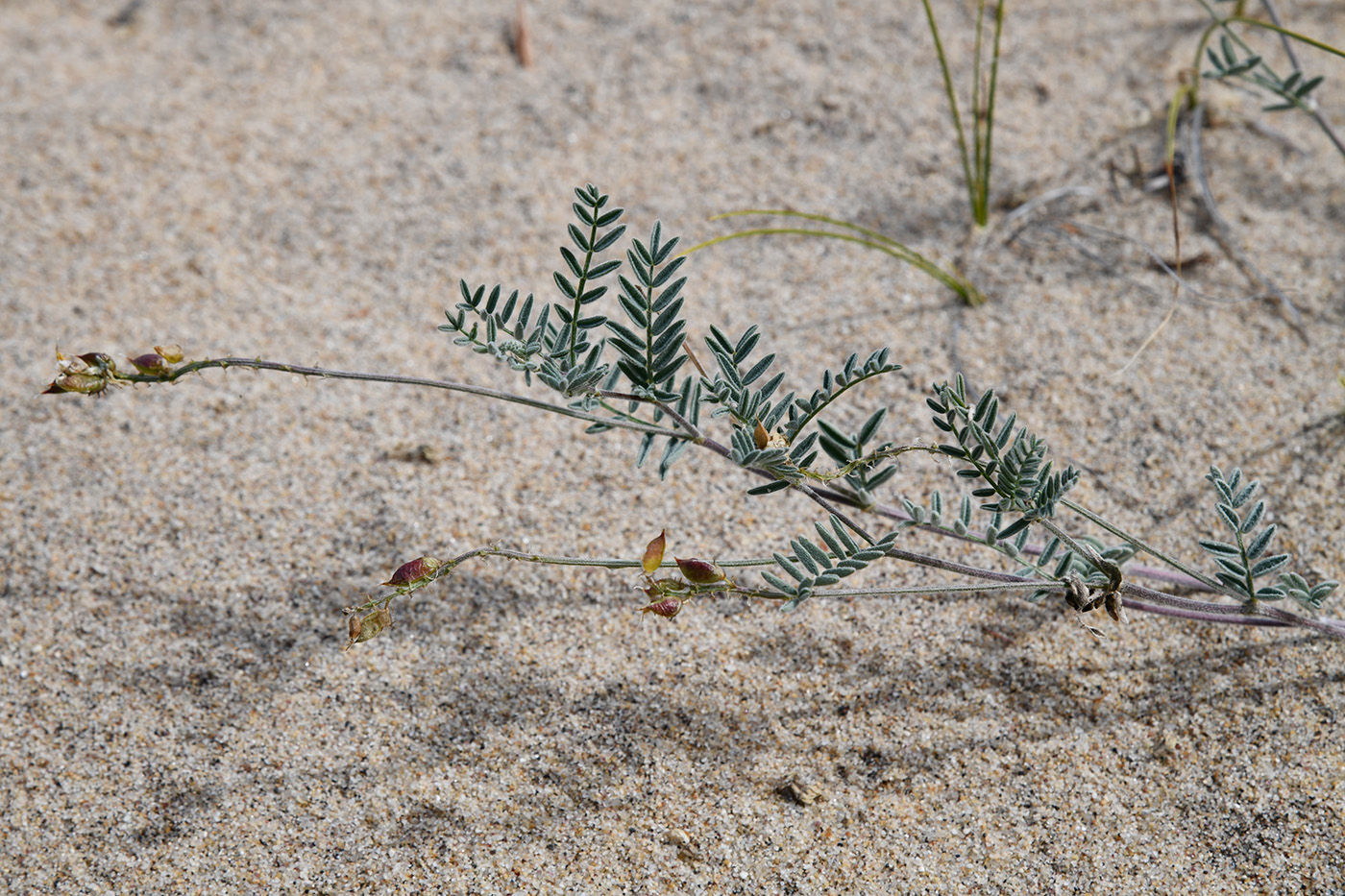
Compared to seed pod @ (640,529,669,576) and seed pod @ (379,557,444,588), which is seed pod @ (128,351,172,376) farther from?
seed pod @ (640,529,669,576)

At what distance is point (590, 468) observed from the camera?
64.7 inches

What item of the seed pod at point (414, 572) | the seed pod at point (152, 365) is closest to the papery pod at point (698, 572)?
the seed pod at point (414, 572)

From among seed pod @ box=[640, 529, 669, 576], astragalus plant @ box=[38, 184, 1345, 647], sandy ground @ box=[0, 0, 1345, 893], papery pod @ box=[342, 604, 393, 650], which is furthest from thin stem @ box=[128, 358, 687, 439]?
sandy ground @ box=[0, 0, 1345, 893]

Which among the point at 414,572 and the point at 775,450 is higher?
the point at 775,450

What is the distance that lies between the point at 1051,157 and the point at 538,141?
1.09 m

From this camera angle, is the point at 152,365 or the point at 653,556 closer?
the point at 152,365

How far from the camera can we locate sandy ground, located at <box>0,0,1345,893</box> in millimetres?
1292

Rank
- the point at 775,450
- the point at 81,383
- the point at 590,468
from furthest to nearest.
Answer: the point at 590,468
the point at 775,450
the point at 81,383

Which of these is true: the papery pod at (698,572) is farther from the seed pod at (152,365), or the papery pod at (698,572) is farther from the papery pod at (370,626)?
the seed pod at (152,365)

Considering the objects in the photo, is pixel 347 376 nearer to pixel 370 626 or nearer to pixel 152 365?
pixel 152 365

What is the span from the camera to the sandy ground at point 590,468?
1292 mm

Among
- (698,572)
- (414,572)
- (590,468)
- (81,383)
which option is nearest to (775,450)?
(698,572)

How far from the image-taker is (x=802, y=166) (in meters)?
2.05

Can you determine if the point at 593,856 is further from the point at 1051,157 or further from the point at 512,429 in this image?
the point at 1051,157
